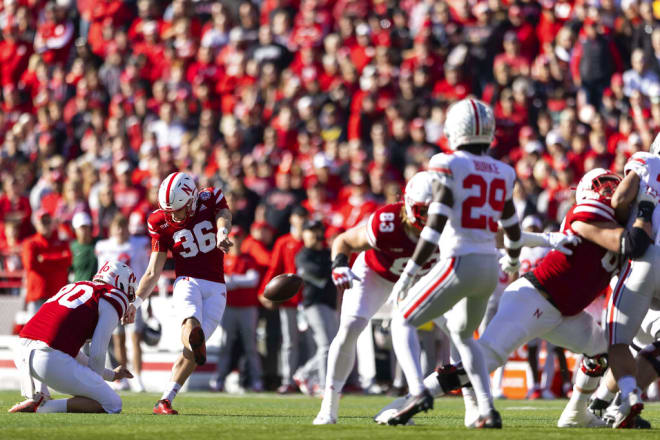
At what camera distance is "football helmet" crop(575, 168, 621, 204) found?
7.89 meters

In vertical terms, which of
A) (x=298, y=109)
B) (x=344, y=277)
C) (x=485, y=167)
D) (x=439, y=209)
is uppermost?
(x=298, y=109)

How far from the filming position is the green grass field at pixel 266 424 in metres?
6.70

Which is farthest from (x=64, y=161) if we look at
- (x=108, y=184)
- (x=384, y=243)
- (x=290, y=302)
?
(x=384, y=243)

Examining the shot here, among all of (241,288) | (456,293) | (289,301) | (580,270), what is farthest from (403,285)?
(241,288)

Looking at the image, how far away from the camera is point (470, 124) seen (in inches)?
274

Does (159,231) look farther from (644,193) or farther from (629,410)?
(629,410)

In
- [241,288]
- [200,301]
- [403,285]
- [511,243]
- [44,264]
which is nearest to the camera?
[403,285]

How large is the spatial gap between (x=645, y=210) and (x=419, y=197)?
60.7 inches

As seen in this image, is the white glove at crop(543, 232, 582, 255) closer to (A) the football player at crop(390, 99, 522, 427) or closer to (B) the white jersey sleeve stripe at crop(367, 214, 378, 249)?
(A) the football player at crop(390, 99, 522, 427)

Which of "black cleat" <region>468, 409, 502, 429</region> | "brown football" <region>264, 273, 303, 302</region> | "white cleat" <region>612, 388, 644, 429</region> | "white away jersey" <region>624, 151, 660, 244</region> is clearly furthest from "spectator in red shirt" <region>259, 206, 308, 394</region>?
"black cleat" <region>468, 409, 502, 429</region>

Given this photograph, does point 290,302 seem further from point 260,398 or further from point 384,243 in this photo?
point 384,243

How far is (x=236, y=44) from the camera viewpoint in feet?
59.7

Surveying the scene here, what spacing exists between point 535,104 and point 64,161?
289 inches

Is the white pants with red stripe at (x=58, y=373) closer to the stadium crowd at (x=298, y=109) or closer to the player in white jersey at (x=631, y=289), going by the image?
the player in white jersey at (x=631, y=289)
